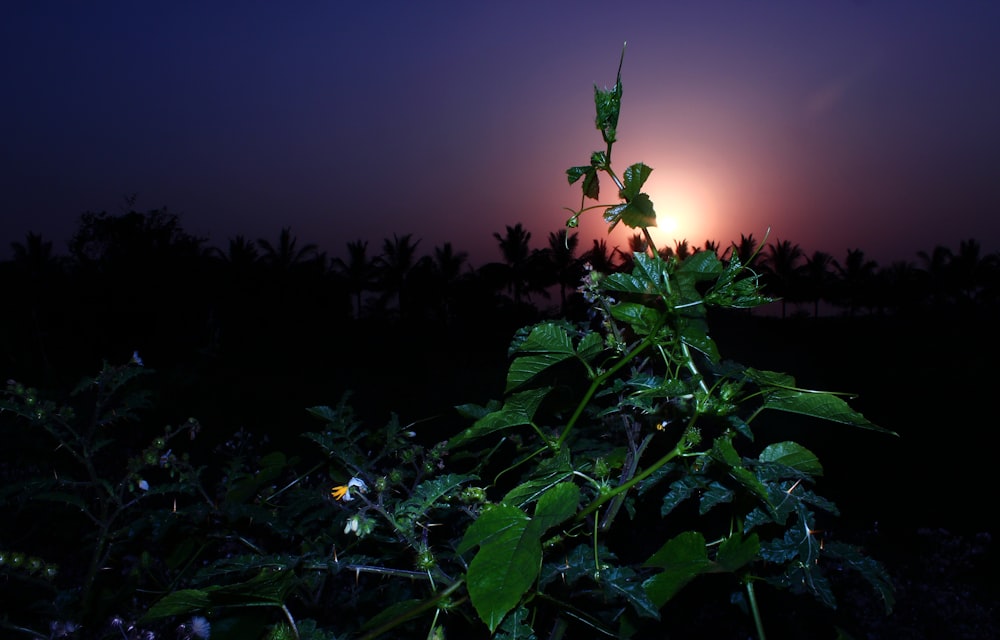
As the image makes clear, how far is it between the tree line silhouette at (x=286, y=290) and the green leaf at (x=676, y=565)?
8567 mm

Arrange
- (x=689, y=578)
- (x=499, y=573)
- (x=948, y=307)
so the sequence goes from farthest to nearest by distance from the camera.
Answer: (x=948, y=307), (x=689, y=578), (x=499, y=573)

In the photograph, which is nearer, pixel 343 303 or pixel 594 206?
pixel 594 206

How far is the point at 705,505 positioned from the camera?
1.86 feet

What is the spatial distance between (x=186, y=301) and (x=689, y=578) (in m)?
31.0

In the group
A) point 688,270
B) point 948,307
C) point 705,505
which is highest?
point 688,270

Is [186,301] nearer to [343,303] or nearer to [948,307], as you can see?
[343,303]

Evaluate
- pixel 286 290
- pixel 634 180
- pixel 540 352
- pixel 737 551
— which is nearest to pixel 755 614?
pixel 737 551

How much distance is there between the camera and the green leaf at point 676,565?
550 millimetres

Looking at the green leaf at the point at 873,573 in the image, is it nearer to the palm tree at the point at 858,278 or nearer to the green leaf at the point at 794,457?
the green leaf at the point at 794,457

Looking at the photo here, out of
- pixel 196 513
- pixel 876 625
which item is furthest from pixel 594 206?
pixel 876 625

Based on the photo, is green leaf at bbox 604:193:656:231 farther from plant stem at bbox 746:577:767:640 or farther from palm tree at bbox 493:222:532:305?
palm tree at bbox 493:222:532:305

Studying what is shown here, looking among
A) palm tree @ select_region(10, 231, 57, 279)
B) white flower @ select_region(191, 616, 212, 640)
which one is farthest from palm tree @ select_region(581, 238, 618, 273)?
palm tree @ select_region(10, 231, 57, 279)

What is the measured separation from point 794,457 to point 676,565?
0.15 meters

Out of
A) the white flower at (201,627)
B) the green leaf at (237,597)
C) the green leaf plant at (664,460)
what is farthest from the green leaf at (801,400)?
the white flower at (201,627)
